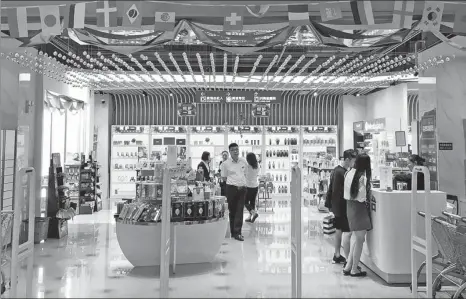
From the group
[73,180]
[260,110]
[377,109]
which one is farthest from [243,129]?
[73,180]

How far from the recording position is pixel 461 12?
4426mm

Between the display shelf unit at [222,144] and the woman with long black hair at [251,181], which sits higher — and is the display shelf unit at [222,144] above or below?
above

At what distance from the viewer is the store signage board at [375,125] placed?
11062 millimetres

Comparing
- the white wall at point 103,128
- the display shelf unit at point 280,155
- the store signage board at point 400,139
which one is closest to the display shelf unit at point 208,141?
the display shelf unit at point 280,155

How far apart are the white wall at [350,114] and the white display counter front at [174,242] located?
30.9ft

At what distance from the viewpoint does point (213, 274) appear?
4.91 m

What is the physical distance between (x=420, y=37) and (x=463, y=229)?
5571 millimetres

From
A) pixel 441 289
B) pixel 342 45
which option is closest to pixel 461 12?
pixel 342 45

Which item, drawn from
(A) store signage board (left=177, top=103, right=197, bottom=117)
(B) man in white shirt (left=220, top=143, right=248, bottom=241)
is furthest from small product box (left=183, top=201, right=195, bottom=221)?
(A) store signage board (left=177, top=103, right=197, bottom=117)

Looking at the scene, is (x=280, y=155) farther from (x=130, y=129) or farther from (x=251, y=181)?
(x=251, y=181)

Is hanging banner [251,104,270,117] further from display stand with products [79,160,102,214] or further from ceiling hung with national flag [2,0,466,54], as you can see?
ceiling hung with national flag [2,0,466,54]

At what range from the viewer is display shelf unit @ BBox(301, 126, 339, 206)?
1034cm

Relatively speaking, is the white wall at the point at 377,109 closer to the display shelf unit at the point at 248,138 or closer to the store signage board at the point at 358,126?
the store signage board at the point at 358,126

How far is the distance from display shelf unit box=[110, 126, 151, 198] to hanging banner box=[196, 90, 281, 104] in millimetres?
4015
